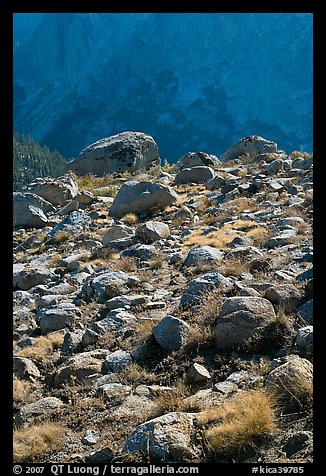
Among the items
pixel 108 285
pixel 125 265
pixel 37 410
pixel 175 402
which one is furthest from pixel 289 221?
pixel 37 410

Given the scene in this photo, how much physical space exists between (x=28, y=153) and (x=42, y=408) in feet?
331

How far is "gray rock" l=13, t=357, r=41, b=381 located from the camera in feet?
19.0

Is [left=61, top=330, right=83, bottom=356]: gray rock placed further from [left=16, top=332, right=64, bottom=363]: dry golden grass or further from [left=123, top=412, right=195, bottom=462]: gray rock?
[left=123, top=412, right=195, bottom=462]: gray rock

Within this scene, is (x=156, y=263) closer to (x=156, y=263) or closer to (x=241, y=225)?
(x=156, y=263)

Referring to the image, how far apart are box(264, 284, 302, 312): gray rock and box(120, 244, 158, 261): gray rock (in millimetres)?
4028

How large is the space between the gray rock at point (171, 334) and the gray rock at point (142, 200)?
340 inches

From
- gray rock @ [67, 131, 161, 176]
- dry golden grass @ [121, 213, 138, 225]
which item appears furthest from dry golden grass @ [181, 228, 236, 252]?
gray rock @ [67, 131, 161, 176]

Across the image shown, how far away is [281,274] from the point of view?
6.77 m

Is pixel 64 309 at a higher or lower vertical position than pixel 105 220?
lower

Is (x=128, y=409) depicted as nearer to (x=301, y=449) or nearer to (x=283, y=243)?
(x=301, y=449)

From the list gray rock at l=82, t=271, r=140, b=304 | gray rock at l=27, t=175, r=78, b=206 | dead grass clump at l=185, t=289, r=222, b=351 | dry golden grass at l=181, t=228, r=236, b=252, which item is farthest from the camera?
gray rock at l=27, t=175, r=78, b=206

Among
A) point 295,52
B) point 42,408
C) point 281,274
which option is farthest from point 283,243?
point 295,52

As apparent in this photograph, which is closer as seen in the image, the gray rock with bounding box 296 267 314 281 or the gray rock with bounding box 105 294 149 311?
the gray rock with bounding box 296 267 314 281

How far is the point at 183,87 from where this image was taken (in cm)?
16600
